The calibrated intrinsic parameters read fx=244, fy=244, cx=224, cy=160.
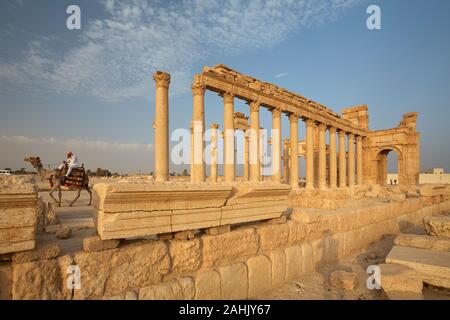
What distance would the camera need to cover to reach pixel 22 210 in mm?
2129

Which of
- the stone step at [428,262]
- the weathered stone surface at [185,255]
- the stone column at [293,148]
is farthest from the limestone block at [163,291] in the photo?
the stone column at [293,148]

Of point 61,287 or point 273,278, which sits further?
point 273,278

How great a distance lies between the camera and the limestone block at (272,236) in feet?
12.6

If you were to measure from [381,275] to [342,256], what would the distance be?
1964 mm

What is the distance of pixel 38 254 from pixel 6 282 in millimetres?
271

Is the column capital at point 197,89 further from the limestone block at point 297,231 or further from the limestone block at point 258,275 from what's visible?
the limestone block at point 258,275

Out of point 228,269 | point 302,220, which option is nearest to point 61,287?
point 228,269

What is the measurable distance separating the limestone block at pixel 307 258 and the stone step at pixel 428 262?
4.18ft

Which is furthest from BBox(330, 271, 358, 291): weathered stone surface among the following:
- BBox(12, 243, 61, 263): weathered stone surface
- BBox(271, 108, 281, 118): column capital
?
BBox(271, 108, 281, 118): column capital

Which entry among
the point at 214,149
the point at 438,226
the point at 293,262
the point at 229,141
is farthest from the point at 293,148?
the point at 293,262

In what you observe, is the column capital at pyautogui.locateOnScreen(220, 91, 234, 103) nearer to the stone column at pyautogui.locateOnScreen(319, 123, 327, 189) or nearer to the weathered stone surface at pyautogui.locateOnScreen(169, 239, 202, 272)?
the stone column at pyautogui.locateOnScreen(319, 123, 327, 189)

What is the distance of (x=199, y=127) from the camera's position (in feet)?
45.9

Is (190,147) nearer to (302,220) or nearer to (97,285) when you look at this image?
(302,220)

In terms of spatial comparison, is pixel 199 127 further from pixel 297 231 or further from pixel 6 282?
pixel 6 282
